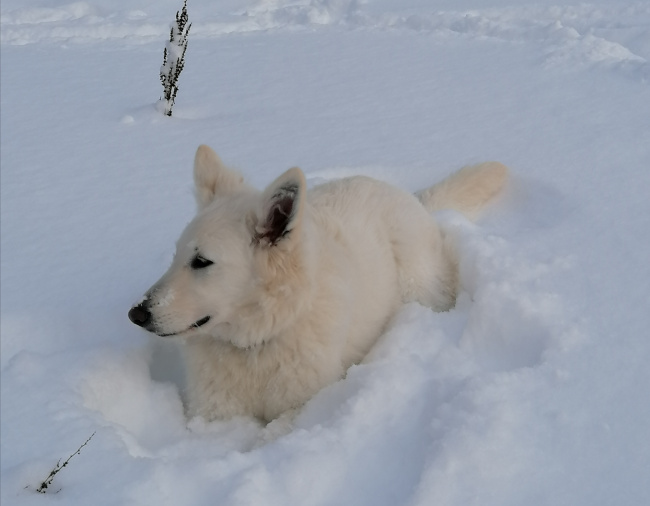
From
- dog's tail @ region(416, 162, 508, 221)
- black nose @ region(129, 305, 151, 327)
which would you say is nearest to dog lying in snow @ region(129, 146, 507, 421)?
black nose @ region(129, 305, 151, 327)

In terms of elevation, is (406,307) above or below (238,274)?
below

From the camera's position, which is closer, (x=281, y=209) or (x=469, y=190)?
(x=281, y=209)

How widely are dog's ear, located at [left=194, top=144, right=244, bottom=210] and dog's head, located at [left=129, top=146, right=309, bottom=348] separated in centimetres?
18

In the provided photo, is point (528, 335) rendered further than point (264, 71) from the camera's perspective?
No

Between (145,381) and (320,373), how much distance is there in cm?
82

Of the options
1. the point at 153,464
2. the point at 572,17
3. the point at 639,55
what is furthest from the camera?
the point at 572,17

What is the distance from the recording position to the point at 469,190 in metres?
4.11

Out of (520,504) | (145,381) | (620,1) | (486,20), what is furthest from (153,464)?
(620,1)

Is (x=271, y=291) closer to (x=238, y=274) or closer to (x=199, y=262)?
(x=238, y=274)

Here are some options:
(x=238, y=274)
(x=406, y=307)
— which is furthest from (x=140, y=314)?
(x=406, y=307)

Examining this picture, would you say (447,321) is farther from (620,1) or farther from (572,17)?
(620,1)

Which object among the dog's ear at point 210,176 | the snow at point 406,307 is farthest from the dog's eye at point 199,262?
the snow at point 406,307

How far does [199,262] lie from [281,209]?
0.39m

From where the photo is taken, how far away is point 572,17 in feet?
23.5
